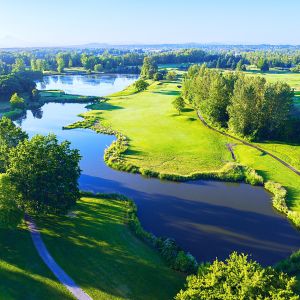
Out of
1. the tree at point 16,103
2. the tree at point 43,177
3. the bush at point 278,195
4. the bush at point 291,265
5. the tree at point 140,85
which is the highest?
the tree at point 140,85

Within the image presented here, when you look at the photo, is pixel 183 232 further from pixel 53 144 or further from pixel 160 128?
pixel 160 128

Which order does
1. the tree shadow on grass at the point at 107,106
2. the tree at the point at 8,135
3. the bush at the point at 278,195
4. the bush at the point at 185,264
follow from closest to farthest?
1. the bush at the point at 185,264
2. the bush at the point at 278,195
3. the tree at the point at 8,135
4. the tree shadow on grass at the point at 107,106

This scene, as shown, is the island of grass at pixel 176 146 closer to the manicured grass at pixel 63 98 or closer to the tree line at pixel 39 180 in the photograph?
the manicured grass at pixel 63 98

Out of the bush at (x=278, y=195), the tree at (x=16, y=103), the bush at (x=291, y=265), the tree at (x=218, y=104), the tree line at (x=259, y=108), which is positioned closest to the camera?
the bush at (x=291, y=265)

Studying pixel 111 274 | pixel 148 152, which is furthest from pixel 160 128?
pixel 111 274

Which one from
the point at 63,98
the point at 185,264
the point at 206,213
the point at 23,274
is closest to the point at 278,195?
the point at 206,213

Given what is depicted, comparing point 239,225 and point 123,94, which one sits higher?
point 123,94

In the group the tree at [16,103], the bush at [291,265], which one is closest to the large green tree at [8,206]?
the bush at [291,265]
